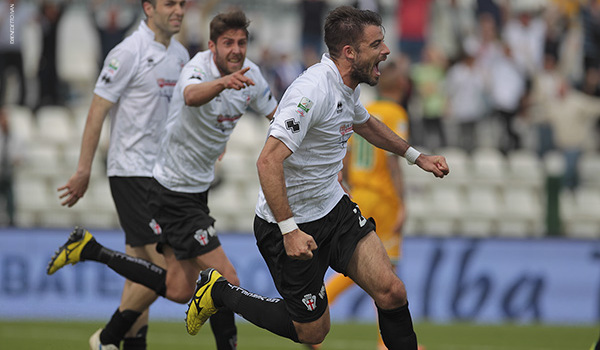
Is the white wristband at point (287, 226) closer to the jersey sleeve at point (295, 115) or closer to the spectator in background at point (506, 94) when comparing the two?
the jersey sleeve at point (295, 115)

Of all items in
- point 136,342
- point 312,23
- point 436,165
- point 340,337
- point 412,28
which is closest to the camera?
point 436,165

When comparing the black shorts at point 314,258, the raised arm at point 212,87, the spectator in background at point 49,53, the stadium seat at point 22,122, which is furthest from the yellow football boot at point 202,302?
the spectator in background at point 49,53

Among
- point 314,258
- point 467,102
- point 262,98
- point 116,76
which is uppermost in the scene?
point 116,76

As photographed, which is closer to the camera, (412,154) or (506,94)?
(412,154)

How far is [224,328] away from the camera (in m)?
7.19

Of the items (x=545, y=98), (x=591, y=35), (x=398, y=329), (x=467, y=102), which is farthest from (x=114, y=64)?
(x=591, y=35)

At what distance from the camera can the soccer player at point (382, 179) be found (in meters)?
9.32

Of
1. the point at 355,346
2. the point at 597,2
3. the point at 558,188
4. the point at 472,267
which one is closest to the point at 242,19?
the point at 355,346

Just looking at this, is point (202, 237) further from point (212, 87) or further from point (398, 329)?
point (398, 329)

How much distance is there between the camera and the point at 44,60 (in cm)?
1653

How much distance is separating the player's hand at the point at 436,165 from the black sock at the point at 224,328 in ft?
6.06

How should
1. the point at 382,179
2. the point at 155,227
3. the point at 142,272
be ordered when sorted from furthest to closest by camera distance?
the point at 382,179 < the point at 155,227 < the point at 142,272

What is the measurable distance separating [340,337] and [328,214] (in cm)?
474

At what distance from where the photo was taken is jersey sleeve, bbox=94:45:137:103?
7527 millimetres
